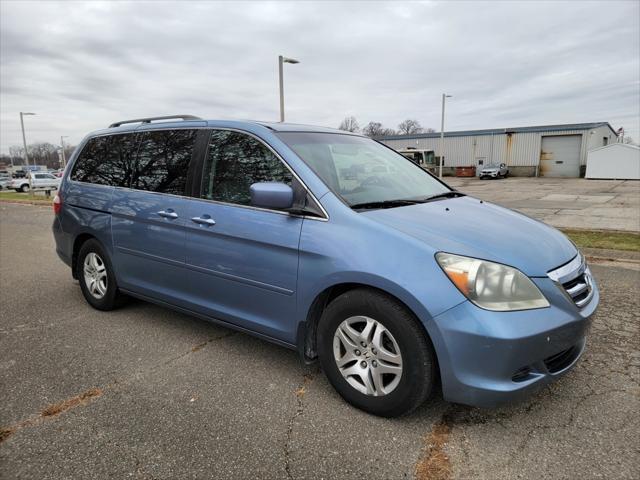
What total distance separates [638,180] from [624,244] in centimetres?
3380

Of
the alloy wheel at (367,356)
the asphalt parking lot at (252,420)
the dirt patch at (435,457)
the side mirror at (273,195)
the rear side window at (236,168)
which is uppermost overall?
the rear side window at (236,168)

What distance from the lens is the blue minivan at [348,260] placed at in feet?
7.68

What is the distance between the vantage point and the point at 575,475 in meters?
2.18

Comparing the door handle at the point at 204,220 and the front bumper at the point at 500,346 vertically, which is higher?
the door handle at the point at 204,220

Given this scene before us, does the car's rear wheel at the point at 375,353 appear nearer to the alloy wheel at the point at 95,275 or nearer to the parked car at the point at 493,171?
the alloy wheel at the point at 95,275

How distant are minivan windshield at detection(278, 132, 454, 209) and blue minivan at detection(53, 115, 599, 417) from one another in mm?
17

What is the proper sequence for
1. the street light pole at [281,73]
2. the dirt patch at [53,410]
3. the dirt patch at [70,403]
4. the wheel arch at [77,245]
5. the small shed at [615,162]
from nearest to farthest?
the dirt patch at [53,410]
the dirt patch at [70,403]
the wheel arch at [77,245]
the street light pole at [281,73]
the small shed at [615,162]

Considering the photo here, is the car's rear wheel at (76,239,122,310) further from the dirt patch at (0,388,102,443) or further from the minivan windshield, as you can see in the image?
the minivan windshield

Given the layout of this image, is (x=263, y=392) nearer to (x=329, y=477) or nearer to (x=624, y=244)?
(x=329, y=477)

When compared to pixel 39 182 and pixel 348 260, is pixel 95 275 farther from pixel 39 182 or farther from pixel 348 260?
pixel 39 182

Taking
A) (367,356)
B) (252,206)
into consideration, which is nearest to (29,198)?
(252,206)

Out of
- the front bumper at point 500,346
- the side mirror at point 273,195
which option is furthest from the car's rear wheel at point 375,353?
the side mirror at point 273,195

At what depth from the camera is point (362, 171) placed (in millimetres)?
3379

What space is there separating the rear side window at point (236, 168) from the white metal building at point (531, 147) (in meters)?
43.0
